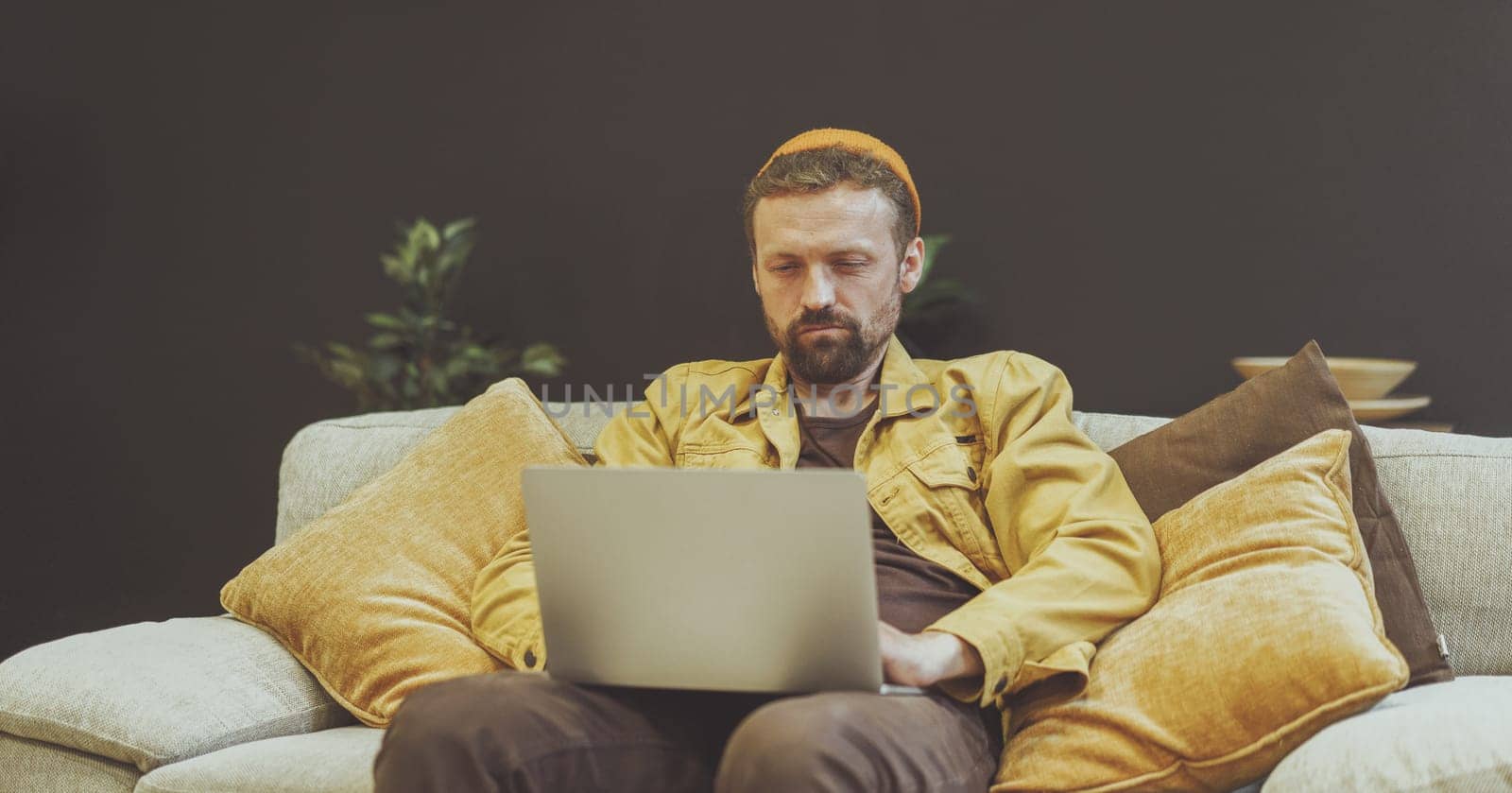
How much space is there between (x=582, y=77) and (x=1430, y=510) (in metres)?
2.67

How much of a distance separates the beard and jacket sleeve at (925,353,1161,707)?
0.21m

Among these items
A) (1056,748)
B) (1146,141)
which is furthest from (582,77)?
(1056,748)

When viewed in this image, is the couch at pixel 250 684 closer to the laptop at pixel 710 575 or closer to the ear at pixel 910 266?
the laptop at pixel 710 575

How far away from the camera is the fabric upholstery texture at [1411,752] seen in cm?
135

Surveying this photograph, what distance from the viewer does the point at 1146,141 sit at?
10.3ft

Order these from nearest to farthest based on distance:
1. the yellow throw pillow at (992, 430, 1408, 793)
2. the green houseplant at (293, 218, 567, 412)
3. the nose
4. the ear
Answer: the yellow throw pillow at (992, 430, 1408, 793)
the nose
the ear
the green houseplant at (293, 218, 567, 412)

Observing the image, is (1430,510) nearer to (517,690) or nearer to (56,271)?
(517,690)

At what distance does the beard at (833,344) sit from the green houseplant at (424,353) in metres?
1.55

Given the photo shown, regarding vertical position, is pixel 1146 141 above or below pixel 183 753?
above

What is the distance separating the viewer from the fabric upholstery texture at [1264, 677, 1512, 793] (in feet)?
4.43

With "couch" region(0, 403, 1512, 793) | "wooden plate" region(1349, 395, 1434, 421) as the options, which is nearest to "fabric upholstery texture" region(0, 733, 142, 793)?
"couch" region(0, 403, 1512, 793)

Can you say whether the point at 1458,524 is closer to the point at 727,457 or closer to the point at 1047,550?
the point at 1047,550

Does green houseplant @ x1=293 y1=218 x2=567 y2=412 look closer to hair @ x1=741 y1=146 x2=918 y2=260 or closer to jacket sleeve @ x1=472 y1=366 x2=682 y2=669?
jacket sleeve @ x1=472 y1=366 x2=682 y2=669

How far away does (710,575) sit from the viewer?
136 cm
